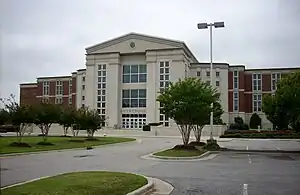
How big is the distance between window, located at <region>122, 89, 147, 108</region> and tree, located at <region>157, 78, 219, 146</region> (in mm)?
54451

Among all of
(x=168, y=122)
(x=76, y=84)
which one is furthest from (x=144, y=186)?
(x=76, y=84)

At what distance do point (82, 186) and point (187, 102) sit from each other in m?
18.6

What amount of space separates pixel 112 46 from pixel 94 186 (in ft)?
251

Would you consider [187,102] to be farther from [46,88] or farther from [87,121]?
[46,88]

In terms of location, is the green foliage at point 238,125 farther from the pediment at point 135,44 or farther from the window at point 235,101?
the pediment at point 135,44

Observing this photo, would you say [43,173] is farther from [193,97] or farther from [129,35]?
[129,35]

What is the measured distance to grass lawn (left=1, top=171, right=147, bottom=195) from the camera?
31.2 feet

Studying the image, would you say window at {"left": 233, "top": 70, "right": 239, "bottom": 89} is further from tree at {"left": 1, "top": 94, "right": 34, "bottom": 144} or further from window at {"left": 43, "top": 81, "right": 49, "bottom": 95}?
tree at {"left": 1, "top": 94, "right": 34, "bottom": 144}

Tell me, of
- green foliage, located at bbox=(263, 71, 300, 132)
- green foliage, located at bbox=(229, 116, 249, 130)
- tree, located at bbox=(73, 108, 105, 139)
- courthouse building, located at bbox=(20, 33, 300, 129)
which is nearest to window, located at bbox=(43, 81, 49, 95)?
courthouse building, located at bbox=(20, 33, 300, 129)

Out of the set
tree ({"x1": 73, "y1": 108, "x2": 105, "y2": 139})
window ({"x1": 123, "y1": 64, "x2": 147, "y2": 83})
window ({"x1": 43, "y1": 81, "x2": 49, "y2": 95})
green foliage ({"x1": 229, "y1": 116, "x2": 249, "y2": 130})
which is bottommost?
green foliage ({"x1": 229, "y1": 116, "x2": 249, "y2": 130})

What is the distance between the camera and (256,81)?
297ft

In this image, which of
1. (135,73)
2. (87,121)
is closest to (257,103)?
(135,73)

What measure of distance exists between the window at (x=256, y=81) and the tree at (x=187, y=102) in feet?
207

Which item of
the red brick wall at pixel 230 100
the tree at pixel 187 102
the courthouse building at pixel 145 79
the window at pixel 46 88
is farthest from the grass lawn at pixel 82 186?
the window at pixel 46 88
